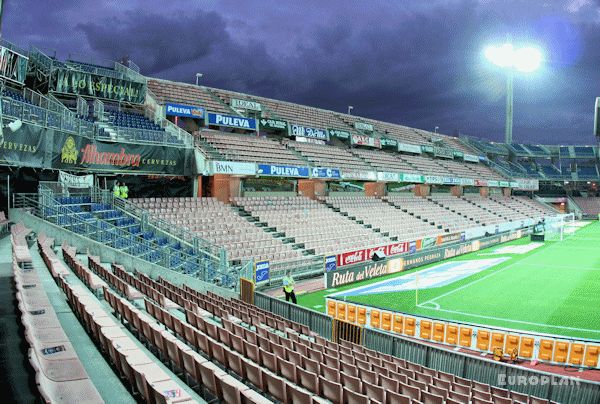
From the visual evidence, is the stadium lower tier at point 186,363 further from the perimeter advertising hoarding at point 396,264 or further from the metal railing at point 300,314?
the perimeter advertising hoarding at point 396,264

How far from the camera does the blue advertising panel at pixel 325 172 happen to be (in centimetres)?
3316

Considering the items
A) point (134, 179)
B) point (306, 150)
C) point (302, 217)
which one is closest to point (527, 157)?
point (306, 150)

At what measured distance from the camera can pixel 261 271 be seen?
18.8 meters

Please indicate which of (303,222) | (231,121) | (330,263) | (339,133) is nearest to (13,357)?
(330,263)

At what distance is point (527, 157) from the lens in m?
73.6

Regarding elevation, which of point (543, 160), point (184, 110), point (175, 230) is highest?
point (543, 160)

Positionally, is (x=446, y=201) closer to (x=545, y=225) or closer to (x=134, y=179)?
(x=545, y=225)

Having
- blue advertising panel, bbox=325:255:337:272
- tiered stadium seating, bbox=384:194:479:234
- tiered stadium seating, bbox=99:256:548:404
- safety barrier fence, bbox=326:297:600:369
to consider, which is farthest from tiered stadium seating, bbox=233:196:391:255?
tiered stadium seating, bbox=99:256:548:404

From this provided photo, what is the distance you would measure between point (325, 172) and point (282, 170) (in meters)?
4.84

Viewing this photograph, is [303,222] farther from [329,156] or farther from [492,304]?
[492,304]

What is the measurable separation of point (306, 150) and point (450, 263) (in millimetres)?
14763

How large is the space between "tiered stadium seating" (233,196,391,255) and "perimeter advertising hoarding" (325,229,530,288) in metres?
1.76

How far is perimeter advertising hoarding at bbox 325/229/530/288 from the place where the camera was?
21405 mm

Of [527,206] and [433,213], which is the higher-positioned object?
[527,206]
